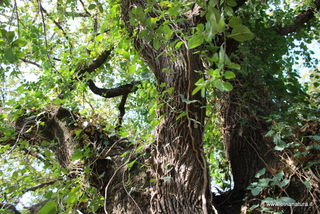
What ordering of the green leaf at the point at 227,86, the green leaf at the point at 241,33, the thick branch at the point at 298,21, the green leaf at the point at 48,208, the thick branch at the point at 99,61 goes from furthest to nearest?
the thick branch at the point at 99,61 → the thick branch at the point at 298,21 → the green leaf at the point at 48,208 → the green leaf at the point at 227,86 → the green leaf at the point at 241,33

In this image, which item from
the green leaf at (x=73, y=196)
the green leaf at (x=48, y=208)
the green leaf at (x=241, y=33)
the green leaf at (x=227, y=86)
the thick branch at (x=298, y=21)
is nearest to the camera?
the green leaf at (x=241, y=33)

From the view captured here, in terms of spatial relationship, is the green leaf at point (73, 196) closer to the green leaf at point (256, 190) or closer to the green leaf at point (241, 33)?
the green leaf at point (256, 190)

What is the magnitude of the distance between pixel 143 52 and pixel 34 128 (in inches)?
A: 49.9

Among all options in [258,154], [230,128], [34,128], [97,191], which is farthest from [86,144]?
[258,154]

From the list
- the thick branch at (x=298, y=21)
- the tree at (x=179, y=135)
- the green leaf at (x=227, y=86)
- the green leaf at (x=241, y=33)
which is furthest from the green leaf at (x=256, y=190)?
the thick branch at (x=298, y=21)

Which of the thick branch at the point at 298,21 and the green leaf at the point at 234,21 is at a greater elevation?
the thick branch at the point at 298,21

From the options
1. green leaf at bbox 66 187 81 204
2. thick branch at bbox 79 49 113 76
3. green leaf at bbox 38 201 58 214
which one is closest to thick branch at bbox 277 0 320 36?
thick branch at bbox 79 49 113 76

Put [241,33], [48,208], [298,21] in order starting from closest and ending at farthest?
[241,33] → [48,208] → [298,21]

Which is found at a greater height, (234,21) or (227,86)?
(234,21)

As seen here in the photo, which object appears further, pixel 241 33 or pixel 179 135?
pixel 179 135

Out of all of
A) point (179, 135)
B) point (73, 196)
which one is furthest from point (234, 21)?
point (73, 196)

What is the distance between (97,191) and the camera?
2.11 metres

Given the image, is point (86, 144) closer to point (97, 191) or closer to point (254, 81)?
point (97, 191)

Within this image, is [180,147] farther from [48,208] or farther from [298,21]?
[298,21]
